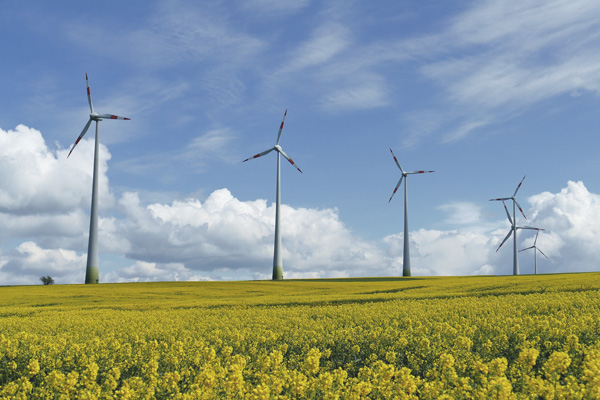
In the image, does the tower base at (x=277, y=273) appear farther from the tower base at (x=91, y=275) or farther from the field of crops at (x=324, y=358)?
the field of crops at (x=324, y=358)

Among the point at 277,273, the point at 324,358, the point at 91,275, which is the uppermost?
the point at 277,273

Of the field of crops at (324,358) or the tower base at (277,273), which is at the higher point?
the tower base at (277,273)

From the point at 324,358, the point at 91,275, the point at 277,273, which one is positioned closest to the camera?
the point at 324,358

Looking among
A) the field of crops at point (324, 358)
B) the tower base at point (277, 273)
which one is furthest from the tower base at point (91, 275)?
the field of crops at point (324, 358)

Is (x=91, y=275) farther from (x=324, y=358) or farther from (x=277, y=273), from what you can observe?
(x=324, y=358)

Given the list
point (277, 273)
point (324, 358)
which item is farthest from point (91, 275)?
point (324, 358)

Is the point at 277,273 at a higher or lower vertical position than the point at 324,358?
higher

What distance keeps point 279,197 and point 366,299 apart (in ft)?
188

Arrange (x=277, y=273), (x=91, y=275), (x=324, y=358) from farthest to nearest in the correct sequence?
(x=277, y=273) → (x=91, y=275) → (x=324, y=358)

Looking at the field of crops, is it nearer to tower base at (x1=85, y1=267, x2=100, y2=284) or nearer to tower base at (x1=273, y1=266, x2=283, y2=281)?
tower base at (x1=85, y1=267, x2=100, y2=284)

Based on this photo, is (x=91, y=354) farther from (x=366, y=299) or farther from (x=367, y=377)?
(x=366, y=299)

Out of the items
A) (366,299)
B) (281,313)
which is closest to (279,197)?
(366,299)

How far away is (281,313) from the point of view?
28.9m

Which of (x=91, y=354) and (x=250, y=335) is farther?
(x=250, y=335)
